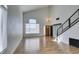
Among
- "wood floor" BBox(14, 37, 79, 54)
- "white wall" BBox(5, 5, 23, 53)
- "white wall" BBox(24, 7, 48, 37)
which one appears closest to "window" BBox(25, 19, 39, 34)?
"white wall" BBox(24, 7, 48, 37)

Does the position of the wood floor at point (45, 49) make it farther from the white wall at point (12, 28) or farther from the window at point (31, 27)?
the window at point (31, 27)

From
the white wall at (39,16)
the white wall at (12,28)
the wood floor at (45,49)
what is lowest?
the wood floor at (45,49)

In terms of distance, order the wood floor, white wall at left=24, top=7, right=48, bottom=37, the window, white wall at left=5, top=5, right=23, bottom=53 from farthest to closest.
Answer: the window → white wall at left=24, top=7, right=48, bottom=37 → the wood floor → white wall at left=5, top=5, right=23, bottom=53

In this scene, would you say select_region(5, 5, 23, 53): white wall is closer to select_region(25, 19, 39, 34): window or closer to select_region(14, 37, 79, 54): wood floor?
select_region(14, 37, 79, 54): wood floor

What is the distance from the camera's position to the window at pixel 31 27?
18.3 meters

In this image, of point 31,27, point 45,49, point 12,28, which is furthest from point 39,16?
point 12,28

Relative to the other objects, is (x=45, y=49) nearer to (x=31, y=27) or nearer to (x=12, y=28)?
(x=12, y=28)

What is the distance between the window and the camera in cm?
1834

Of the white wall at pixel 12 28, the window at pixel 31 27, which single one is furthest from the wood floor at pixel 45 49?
the window at pixel 31 27

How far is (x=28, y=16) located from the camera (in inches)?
715

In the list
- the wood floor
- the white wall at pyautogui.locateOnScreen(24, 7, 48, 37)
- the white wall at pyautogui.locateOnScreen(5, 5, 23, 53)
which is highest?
the white wall at pyautogui.locateOnScreen(24, 7, 48, 37)
